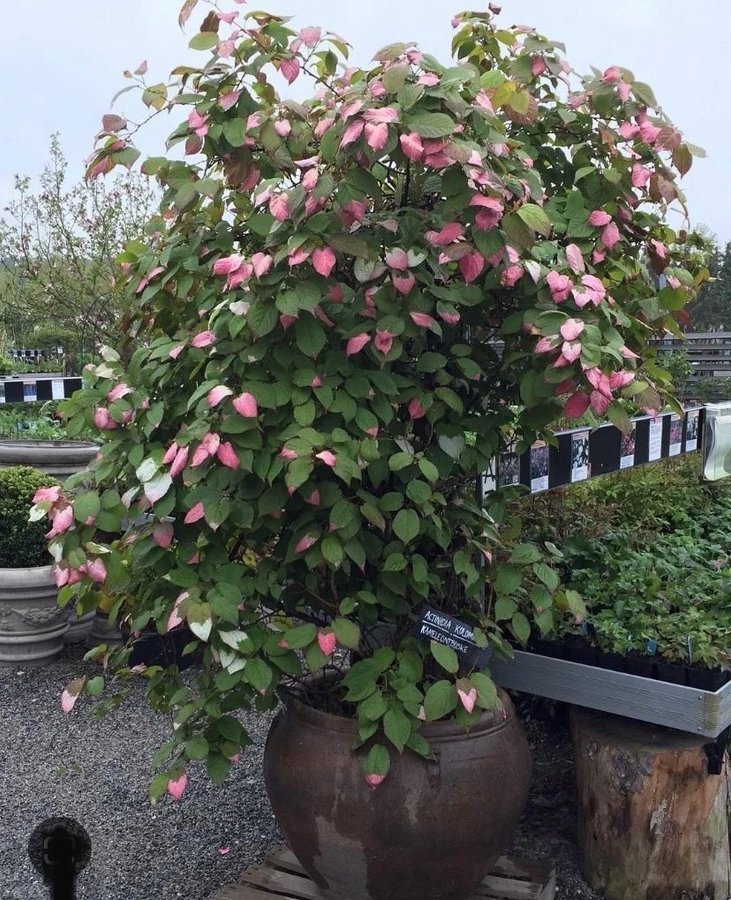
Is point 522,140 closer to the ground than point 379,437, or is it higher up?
higher up

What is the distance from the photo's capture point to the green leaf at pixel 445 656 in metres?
1.97

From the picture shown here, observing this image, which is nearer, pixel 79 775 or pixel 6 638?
pixel 79 775

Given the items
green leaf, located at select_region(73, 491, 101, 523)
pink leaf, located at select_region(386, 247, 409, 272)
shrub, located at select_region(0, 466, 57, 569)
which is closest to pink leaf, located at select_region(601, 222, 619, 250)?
pink leaf, located at select_region(386, 247, 409, 272)

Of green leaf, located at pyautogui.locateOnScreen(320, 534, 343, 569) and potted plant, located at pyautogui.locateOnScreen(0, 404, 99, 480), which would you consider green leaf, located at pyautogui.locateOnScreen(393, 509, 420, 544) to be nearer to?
green leaf, located at pyautogui.locateOnScreen(320, 534, 343, 569)

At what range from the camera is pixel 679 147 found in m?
1.99

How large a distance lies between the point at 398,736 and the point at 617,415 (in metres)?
0.80

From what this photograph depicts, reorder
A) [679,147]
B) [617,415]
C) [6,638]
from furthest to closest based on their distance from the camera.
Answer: [6,638], [679,147], [617,415]

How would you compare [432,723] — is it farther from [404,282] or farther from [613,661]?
[404,282]

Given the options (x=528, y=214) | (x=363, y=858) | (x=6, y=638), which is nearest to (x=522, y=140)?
(x=528, y=214)

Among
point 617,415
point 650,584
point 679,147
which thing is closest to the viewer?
point 617,415

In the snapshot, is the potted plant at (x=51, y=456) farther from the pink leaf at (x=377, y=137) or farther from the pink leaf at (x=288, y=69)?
the pink leaf at (x=377, y=137)

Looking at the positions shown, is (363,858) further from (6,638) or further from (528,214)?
(6,638)

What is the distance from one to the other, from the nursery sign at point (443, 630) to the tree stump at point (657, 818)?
23.8 inches

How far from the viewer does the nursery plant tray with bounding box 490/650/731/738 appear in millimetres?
2279
